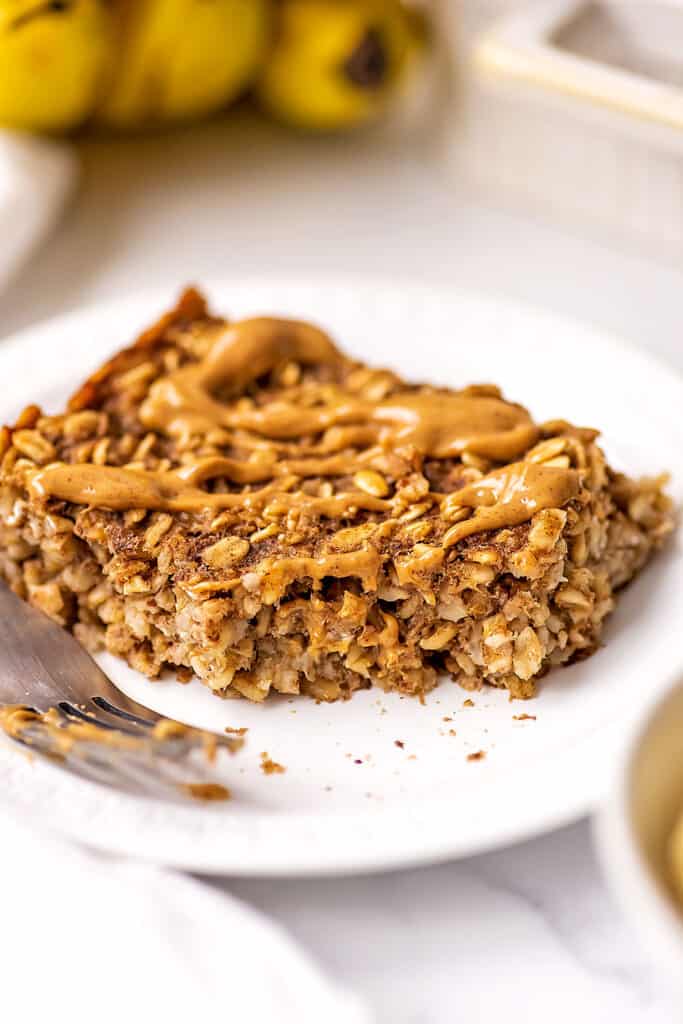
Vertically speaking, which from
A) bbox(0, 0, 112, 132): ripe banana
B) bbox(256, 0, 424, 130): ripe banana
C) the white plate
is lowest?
the white plate

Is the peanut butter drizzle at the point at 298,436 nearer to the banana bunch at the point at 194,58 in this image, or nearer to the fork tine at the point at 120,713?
the fork tine at the point at 120,713

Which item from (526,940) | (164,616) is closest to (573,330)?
(164,616)

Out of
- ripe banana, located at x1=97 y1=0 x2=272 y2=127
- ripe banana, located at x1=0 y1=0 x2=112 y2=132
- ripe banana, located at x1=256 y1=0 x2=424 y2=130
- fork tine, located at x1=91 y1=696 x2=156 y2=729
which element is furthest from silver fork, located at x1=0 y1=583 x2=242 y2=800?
ripe banana, located at x1=256 y1=0 x2=424 y2=130

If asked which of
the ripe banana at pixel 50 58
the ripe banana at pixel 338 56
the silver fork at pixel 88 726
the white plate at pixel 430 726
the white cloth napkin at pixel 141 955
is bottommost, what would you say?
the white cloth napkin at pixel 141 955

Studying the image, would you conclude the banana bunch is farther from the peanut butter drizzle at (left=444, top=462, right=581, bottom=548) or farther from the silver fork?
the peanut butter drizzle at (left=444, top=462, right=581, bottom=548)

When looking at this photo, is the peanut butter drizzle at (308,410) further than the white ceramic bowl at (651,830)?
Yes

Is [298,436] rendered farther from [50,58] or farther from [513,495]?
[50,58]

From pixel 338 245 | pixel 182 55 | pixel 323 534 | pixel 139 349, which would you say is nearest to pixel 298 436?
pixel 323 534

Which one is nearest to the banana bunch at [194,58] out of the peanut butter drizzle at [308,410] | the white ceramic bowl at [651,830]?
the peanut butter drizzle at [308,410]
